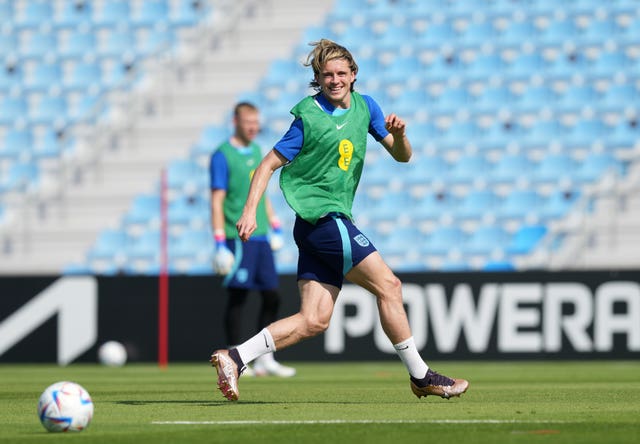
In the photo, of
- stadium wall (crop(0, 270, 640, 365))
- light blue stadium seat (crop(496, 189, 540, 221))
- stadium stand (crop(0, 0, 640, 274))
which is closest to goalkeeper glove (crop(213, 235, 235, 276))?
stadium wall (crop(0, 270, 640, 365))

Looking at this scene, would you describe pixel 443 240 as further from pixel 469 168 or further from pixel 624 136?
pixel 624 136

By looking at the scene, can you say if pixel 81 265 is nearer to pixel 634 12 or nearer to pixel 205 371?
pixel 205 371

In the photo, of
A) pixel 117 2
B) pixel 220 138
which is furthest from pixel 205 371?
pixel 117 2

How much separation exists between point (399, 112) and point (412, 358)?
12.1 metres

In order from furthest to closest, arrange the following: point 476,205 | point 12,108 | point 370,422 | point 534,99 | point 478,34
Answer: point 12,108, point 478,34, point 534,99, point 476,205, point 370,422

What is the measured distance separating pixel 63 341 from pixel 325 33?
7.95m

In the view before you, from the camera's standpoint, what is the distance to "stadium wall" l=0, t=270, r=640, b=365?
13328 millimetres

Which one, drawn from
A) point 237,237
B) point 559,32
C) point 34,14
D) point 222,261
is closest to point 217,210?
point 237,237

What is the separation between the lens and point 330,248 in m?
7.05

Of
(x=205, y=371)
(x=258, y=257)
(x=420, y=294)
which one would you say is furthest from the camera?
(x=420, y=294)

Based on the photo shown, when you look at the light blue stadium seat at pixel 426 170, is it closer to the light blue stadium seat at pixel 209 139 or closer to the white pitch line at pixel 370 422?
the light blue stadium seat at pixel 209 139

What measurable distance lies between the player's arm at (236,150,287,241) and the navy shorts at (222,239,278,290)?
13.7ft

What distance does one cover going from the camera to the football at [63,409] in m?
5.49

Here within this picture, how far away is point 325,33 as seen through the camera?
2041 cm
